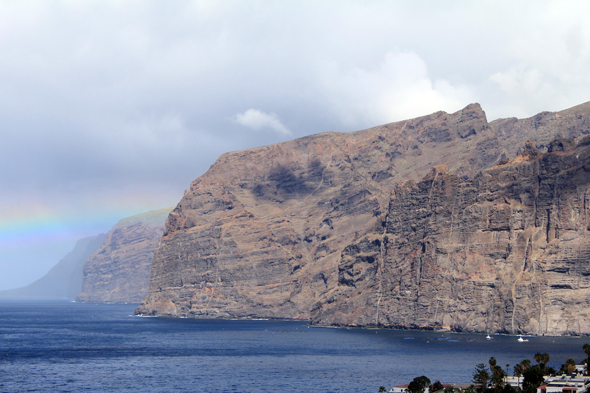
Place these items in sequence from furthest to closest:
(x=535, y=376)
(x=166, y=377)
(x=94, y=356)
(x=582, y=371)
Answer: (x=94, y=356) → (x=166, y=377) → (x=582, y=371) → (x=535, y=376)

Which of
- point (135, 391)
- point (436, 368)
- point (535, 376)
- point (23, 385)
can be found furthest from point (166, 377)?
point (535, 376)

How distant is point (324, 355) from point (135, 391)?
6608 cm

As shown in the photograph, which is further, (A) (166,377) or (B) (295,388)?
(A) (166,377)

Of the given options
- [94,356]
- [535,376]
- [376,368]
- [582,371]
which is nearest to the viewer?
[535,376]

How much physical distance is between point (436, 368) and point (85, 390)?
72.3 metres

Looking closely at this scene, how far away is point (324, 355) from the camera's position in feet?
620

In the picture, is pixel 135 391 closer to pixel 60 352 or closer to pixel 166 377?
pixel 166 377

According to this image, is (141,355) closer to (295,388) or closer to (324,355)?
(324,355)

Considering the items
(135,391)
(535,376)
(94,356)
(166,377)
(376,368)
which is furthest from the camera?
(94,356)

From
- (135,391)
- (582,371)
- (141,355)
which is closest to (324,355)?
(141,355)

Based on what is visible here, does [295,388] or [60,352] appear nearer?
[295,388]

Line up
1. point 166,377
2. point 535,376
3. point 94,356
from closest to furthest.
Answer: point 535,376, point 166,377, point 94,356

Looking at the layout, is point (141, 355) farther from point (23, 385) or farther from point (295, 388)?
point (295, 388)

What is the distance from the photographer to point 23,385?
460 feet
